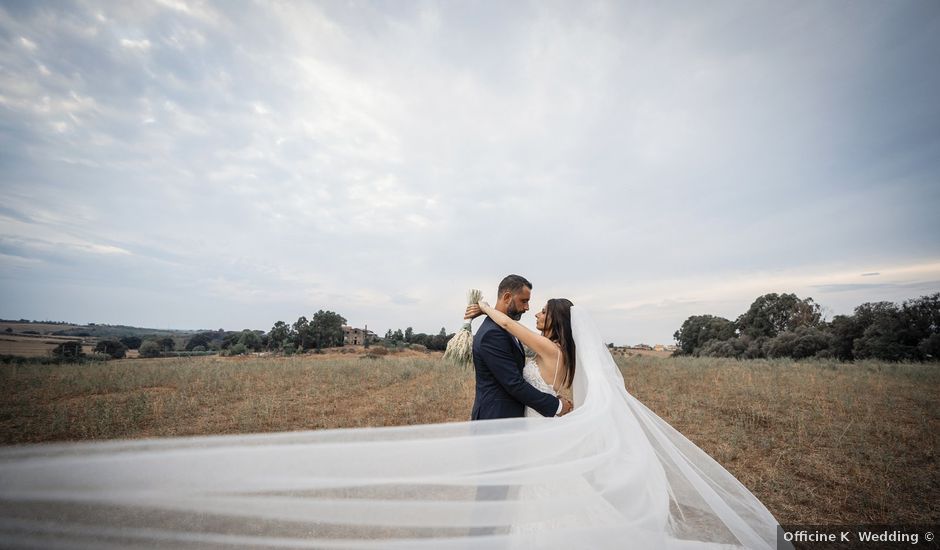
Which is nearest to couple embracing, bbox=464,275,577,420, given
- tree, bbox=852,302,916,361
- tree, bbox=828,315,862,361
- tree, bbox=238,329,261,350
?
tree, bbox=852,302,916,361

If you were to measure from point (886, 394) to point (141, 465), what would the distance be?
15486mm

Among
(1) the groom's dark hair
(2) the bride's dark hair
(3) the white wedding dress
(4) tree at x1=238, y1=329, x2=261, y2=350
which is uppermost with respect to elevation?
(1) the groom's dark hair

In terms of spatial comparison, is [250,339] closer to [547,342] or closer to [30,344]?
[30,344]

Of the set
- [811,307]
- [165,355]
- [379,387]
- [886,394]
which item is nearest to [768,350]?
[811,307]

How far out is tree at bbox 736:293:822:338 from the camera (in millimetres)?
47719

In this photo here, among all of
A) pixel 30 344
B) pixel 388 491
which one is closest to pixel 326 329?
pixel 30 344

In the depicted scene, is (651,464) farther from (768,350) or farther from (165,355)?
(768,350)

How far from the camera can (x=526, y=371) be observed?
3.31 metres

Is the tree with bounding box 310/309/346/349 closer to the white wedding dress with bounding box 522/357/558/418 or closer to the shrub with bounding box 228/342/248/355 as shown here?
the shrub with bounding box 228/342/248/355

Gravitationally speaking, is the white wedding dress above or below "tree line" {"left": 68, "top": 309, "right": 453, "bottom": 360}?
above

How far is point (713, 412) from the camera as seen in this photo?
9117 mm

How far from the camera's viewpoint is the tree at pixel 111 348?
19141mm

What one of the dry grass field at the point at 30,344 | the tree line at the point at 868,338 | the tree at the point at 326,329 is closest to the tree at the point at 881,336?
the tree line at the point at 868,338

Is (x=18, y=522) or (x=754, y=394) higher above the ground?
(x=18, y=522)
